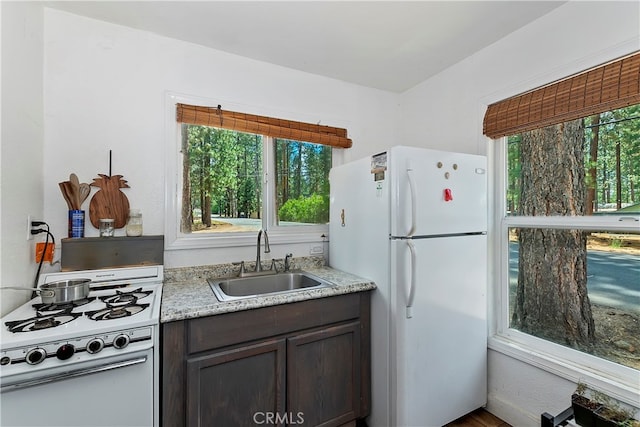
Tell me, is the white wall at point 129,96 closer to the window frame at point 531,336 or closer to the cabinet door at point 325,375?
the cabinet door at point 325,375

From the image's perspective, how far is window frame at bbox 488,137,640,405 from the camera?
142cm

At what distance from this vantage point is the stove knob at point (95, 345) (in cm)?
106

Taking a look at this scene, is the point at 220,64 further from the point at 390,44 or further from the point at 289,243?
the point at 289,243

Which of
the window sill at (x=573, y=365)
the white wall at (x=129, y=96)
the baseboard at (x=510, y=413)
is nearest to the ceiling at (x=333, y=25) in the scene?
the white wall at (x=129, y=96)

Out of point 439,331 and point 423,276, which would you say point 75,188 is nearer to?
point 423,276

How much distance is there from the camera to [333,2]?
1594 mm

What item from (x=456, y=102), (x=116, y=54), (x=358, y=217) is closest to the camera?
Result: (x=116, y=54)

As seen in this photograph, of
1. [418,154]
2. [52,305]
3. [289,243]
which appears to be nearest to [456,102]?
[418,154]

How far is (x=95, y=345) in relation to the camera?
1067mm

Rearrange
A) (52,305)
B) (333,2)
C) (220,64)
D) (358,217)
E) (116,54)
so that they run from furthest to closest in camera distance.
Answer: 1. (220,64)
2. (358,217)
3. (116,54)
4. (333,2)
5. (52,305)

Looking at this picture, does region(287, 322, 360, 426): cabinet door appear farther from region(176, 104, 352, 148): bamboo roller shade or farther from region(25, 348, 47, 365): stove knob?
region(176, 104, 352, 148): bamboo roller shade

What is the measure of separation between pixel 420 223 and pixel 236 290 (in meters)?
1.29

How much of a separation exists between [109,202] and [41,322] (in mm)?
815

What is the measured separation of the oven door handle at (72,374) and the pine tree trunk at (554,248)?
221 cm
